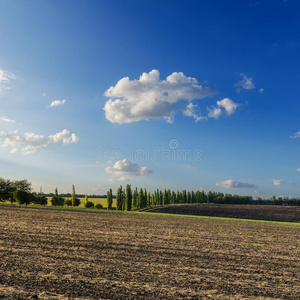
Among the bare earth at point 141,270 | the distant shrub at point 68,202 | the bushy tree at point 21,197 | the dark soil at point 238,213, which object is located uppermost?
the bare earth at point 141,270

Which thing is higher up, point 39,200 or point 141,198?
point 141,198

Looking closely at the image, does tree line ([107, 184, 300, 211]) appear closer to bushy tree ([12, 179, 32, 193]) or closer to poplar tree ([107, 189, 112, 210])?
poplar tree ([107, 189, 112, 210])

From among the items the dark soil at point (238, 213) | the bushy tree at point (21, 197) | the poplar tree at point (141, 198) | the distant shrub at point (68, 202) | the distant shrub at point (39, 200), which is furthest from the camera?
the distant shrub at point (68, 202)

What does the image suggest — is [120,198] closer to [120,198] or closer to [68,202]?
[120,198]

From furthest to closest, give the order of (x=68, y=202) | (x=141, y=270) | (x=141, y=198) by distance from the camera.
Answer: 1. (x=68, y=202)
2. (x=141, y=198)
3. (x=141, y=270)

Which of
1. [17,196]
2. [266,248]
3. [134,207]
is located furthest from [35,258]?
[17,196]

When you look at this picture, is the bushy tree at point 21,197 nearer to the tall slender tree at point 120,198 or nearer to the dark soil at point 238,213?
the tall slender tree at point 120,198

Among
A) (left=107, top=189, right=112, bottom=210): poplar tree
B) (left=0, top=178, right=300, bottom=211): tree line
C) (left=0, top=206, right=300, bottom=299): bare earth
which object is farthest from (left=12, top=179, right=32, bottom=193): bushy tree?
(left=0, top=206, right=300, bottom=299): bare earth

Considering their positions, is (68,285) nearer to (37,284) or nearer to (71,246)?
(37,284)

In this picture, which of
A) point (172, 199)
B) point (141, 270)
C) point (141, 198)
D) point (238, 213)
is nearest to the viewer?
point (141, 270)

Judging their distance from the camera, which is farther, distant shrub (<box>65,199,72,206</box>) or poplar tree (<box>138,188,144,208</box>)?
distant shrub (<box>65,199,72,206</box>)

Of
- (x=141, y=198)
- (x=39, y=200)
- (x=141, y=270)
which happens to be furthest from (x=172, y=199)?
(x=141, y=270)

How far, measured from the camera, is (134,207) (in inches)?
3452

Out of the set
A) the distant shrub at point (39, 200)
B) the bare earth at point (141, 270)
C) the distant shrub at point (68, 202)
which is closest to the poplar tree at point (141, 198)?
the distant shrub at point (68, 202)
